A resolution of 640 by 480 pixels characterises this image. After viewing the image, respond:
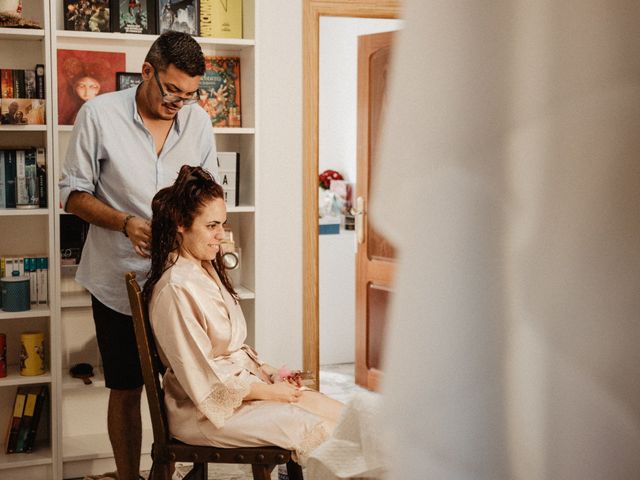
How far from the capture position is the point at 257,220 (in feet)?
11.1

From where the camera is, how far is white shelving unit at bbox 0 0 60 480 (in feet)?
10.0

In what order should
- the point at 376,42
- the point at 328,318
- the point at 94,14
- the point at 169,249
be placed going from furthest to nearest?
the point at 328,318 < the point at 376,42 < the point at 94,14 < the point at 169,249

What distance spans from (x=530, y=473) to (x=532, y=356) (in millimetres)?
87

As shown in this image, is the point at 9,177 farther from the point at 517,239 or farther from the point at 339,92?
the point at 339,92

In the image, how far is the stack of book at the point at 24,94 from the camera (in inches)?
121

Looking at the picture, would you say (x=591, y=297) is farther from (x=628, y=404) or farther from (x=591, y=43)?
(x=591, y=43)

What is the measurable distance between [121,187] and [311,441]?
1.13 metres

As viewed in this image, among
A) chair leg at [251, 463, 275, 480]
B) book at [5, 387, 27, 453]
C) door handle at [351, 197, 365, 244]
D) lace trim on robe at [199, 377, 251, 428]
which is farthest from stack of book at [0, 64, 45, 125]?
door handle at [351, 197, 365, 244]

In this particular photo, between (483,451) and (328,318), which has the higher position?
(483,451)

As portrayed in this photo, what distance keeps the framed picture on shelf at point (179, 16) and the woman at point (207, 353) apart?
46.5 inches

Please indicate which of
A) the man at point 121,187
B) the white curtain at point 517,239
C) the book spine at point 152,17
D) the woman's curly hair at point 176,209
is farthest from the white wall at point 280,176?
the white curtain at point 517,239

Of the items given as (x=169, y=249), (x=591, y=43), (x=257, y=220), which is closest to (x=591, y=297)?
(x=591, y=43)

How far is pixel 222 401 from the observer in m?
2.18

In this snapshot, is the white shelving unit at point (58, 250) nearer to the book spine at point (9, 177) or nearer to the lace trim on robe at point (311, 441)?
the book spine at point (9, 177)
